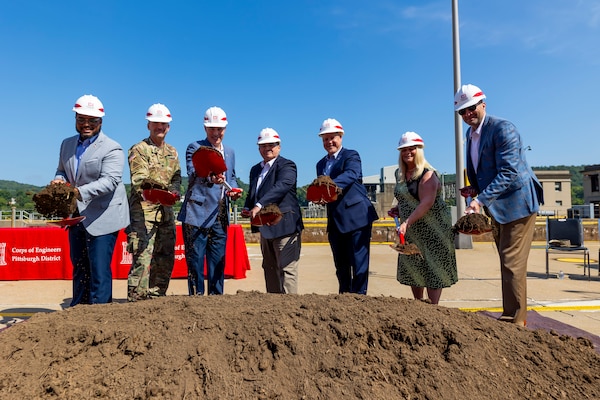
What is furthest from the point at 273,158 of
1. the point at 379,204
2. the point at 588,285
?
the point at 379,204

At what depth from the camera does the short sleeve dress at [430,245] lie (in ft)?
12.1

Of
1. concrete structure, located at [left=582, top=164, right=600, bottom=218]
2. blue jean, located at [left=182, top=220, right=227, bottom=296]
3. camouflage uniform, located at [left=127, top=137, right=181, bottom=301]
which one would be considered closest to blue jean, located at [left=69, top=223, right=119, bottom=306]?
camouflage uniform, located at [left=127, top=137, right=181, bottom=301]

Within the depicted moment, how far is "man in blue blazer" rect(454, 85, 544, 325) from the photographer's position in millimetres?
3238

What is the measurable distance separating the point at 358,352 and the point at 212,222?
2.18 metres

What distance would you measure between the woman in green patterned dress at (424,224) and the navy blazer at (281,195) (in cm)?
97

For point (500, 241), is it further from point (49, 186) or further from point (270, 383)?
point (49, 186)

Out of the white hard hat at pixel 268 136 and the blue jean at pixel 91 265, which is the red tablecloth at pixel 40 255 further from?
the white hard hat at pixel 268 136

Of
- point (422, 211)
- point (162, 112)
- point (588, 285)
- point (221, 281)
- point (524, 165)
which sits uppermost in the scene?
point (162, 112)

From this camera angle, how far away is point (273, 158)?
13.6 feet

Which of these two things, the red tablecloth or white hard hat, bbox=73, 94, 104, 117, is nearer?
white hard hat, bbox=73, 94, 104, 117

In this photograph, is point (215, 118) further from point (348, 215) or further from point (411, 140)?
point (411, 140)

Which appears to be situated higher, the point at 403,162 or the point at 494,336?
the point at 403,162

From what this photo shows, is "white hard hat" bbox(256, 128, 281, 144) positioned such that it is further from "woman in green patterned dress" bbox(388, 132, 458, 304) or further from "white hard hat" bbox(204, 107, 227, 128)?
"woman in green patterned dress" bbox(388, 132, 458, 304)

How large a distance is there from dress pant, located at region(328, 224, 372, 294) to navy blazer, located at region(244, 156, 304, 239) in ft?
1.26
